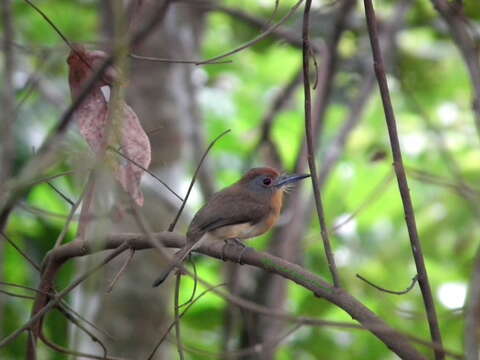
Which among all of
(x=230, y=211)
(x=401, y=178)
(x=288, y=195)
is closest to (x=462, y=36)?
(x=401, y=178)

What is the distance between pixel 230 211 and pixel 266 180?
49cm

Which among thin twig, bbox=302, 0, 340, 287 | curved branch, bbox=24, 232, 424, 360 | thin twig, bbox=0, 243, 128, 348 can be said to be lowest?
thin twig, bbox=0, 243, 128, 348

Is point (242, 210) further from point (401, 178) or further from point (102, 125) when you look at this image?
point (401, 178)

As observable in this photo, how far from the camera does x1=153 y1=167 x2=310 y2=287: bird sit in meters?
3.29

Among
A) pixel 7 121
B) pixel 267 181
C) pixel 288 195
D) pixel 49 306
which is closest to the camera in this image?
pixel 7 121

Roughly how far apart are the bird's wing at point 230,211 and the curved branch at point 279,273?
3.37 feet

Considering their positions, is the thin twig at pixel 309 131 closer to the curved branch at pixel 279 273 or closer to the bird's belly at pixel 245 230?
the curved branch at pixel 279 273

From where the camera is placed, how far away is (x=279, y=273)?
1929 millimetres

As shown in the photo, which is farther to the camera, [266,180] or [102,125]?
[266,180]

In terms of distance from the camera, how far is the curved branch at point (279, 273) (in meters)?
1.73

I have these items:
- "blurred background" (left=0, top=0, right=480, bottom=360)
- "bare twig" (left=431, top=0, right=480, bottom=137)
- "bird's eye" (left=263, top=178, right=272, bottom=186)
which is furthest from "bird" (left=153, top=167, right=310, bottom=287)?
"bare twig" (left=431, top=0, right=480, bottom=137)

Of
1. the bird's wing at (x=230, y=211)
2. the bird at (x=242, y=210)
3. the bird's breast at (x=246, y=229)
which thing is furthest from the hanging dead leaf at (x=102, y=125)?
the bird's breast at (x=246, y=229)

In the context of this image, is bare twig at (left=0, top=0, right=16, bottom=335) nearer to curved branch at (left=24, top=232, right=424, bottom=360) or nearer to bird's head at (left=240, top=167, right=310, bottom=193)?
curved branch at (left=24, top=232, right=424, bottom=360)

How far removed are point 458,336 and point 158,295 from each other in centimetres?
164
